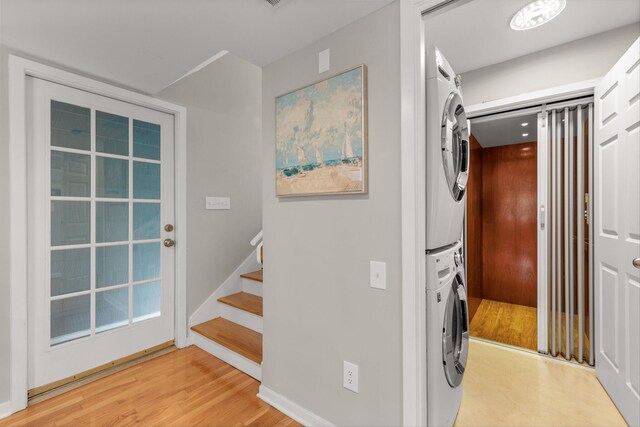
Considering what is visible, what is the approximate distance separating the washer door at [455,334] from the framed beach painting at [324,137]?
745 mm

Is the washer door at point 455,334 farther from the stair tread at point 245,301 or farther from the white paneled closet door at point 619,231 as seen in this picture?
the stair tread at point 245,301

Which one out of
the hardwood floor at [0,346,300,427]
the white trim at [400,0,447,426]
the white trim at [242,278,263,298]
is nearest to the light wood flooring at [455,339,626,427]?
the white trim at [400,0,447,426]

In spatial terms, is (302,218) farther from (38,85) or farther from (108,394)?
(38,85)

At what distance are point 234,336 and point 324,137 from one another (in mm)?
1821

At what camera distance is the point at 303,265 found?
5.53 ft

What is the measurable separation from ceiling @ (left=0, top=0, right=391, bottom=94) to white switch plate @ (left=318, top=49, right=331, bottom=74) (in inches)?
3.5

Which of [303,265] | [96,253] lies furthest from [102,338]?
[303,265]

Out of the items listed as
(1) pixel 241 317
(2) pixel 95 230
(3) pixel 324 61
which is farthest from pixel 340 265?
(2) pixel 95 230

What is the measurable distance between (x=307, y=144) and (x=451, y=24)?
4.23ft

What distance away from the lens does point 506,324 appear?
2871 millimetres

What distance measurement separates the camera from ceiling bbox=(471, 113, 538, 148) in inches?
99.4

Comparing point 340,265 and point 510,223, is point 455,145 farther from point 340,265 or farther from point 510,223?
point 510,223

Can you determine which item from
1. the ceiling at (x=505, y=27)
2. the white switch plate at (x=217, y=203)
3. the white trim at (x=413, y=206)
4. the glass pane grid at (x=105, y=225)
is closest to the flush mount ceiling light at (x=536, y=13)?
the ceiling at (x=505, y=27)

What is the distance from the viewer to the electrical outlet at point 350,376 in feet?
4.83
